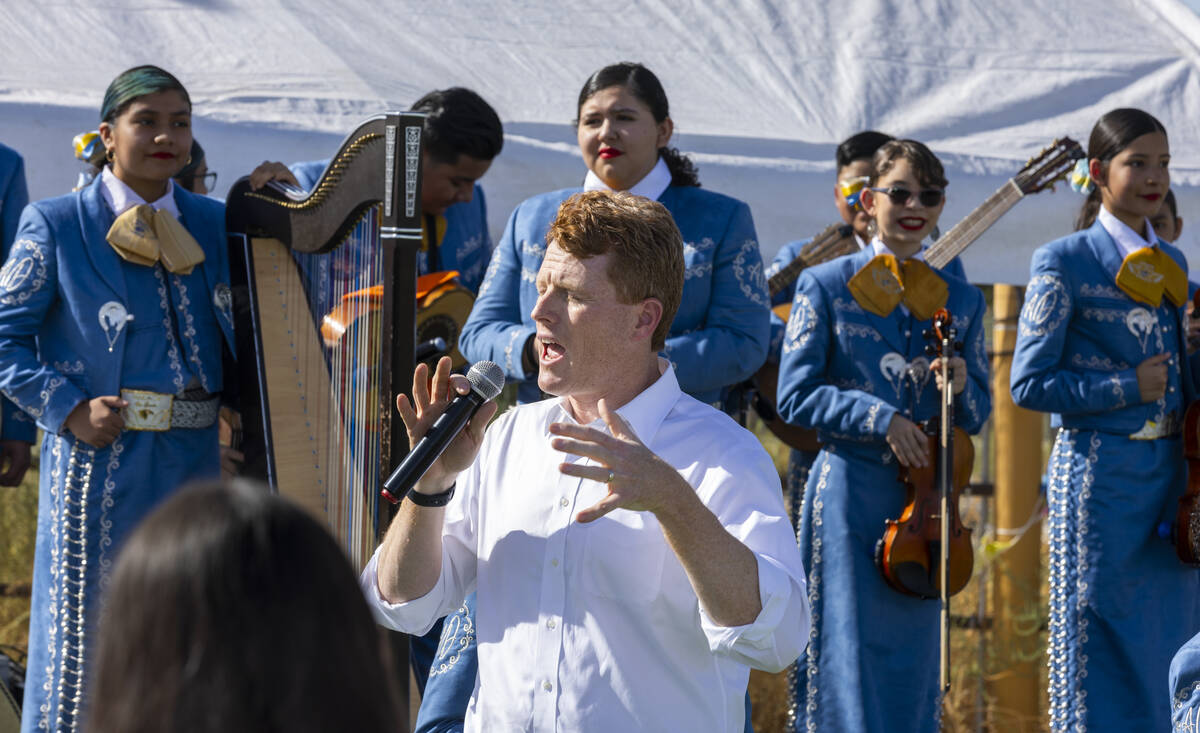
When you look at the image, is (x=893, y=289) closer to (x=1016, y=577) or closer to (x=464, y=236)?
(x=464, y=236)

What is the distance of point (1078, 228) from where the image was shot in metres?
4.89

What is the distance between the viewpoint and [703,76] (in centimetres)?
542

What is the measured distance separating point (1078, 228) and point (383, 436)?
273 cm

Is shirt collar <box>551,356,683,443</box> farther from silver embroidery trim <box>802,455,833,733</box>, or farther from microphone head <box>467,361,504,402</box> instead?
silver embroidery trim <box>802,455,833,733</box>

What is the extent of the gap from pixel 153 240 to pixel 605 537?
229 centimetres

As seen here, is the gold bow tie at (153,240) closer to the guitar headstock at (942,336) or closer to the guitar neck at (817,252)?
the guitar headstock at (942,336)

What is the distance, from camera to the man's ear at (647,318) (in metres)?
2.38

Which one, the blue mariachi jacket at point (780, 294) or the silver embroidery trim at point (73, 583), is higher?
the blue mariachi jacket at point (780, 294)

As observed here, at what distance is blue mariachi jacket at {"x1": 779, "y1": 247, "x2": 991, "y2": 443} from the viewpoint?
437 cm

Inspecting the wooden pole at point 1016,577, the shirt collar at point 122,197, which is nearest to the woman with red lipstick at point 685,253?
the shirt collar at point 122,197

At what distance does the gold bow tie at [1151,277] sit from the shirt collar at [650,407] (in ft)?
8.17

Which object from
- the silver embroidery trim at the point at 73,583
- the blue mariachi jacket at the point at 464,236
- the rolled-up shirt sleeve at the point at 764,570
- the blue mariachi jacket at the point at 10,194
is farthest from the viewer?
the blue mariachi jacket at the point at 464,236

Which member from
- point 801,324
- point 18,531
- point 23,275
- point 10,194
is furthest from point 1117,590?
point 18,531

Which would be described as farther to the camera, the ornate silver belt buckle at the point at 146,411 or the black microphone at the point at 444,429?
the ornate silver belt buckle at the point at 146,411
